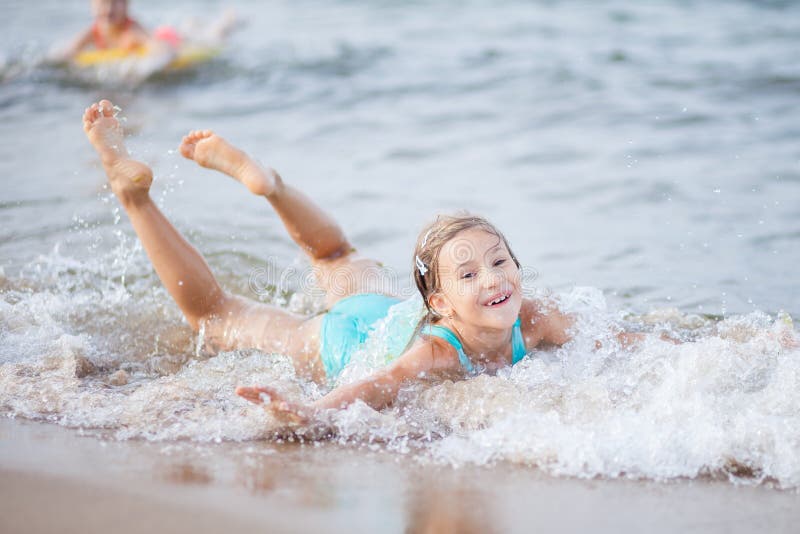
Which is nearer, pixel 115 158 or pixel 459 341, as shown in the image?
pixel 459 341

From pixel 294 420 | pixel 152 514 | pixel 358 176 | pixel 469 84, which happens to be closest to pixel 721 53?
pixel 469 84

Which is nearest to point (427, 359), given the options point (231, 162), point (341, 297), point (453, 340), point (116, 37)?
point (453, 340)

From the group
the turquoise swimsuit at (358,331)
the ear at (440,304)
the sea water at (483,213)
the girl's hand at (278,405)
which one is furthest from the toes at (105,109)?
the girl's hand at (278,405)

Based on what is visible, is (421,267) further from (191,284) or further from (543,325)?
(191,284)

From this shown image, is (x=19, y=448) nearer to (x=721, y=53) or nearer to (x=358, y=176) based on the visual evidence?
(x=358, y=176)

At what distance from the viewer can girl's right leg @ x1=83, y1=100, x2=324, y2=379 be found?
4.28 m

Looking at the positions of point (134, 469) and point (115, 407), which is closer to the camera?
point (134, 469)

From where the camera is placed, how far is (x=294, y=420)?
3.26 meters

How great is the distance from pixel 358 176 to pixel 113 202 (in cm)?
180

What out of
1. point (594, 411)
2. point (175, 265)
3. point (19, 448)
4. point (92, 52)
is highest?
point (92, 52)

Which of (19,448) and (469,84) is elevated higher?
(469,84)

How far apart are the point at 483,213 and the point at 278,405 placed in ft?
11.2

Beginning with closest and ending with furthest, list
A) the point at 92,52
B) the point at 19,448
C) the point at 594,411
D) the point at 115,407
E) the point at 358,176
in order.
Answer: the point at 19,448 → the point at 594,411 → the point at 115,407 → the point at 358,176 → the point at 92,52

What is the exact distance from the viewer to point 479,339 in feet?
12.8
